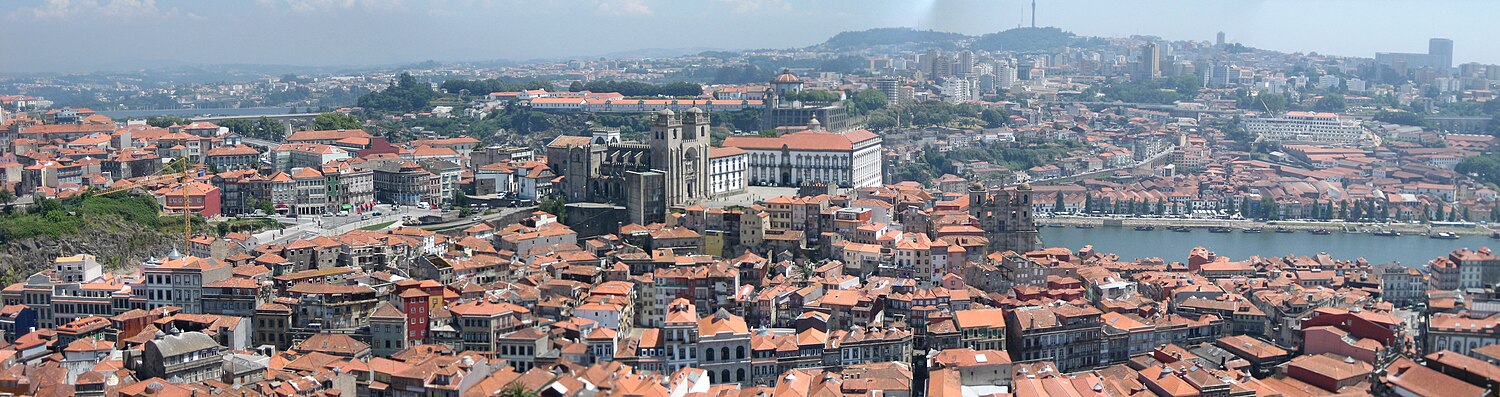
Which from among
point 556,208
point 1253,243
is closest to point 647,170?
point 556,208

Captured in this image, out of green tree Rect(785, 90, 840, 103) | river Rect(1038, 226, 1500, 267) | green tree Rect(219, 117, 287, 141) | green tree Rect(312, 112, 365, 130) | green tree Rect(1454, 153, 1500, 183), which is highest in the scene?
green tree Rect(785, 90, 840, 103)

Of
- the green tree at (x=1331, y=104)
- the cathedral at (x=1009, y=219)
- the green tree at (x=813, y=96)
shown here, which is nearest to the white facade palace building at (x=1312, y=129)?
the green tree at (x=1331, y=104)

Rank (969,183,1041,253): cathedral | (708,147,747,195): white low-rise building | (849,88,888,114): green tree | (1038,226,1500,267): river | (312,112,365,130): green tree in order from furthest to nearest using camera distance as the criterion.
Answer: (849,88,888,114): green tree, (312,112,365,130): green tree, (1038,226,1500,267): river, (708,147,747,195): white low-rise building, (969,183,1041,253): cathedral

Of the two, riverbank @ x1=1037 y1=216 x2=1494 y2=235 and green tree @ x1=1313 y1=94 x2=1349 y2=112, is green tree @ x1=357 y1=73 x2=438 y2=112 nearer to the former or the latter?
riverbank @ x1=1037 y1=216 x2=1494 y2=235

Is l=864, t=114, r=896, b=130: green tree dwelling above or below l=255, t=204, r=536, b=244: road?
above

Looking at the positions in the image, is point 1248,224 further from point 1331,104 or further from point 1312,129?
point 1331,104

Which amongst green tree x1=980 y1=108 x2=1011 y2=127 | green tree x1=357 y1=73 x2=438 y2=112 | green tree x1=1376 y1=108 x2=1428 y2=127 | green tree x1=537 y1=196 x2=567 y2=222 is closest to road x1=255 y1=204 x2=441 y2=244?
green tree x1=537 y1=196 x2=567 y2=222

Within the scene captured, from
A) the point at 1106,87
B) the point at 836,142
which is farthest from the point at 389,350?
the point at 1106,87
